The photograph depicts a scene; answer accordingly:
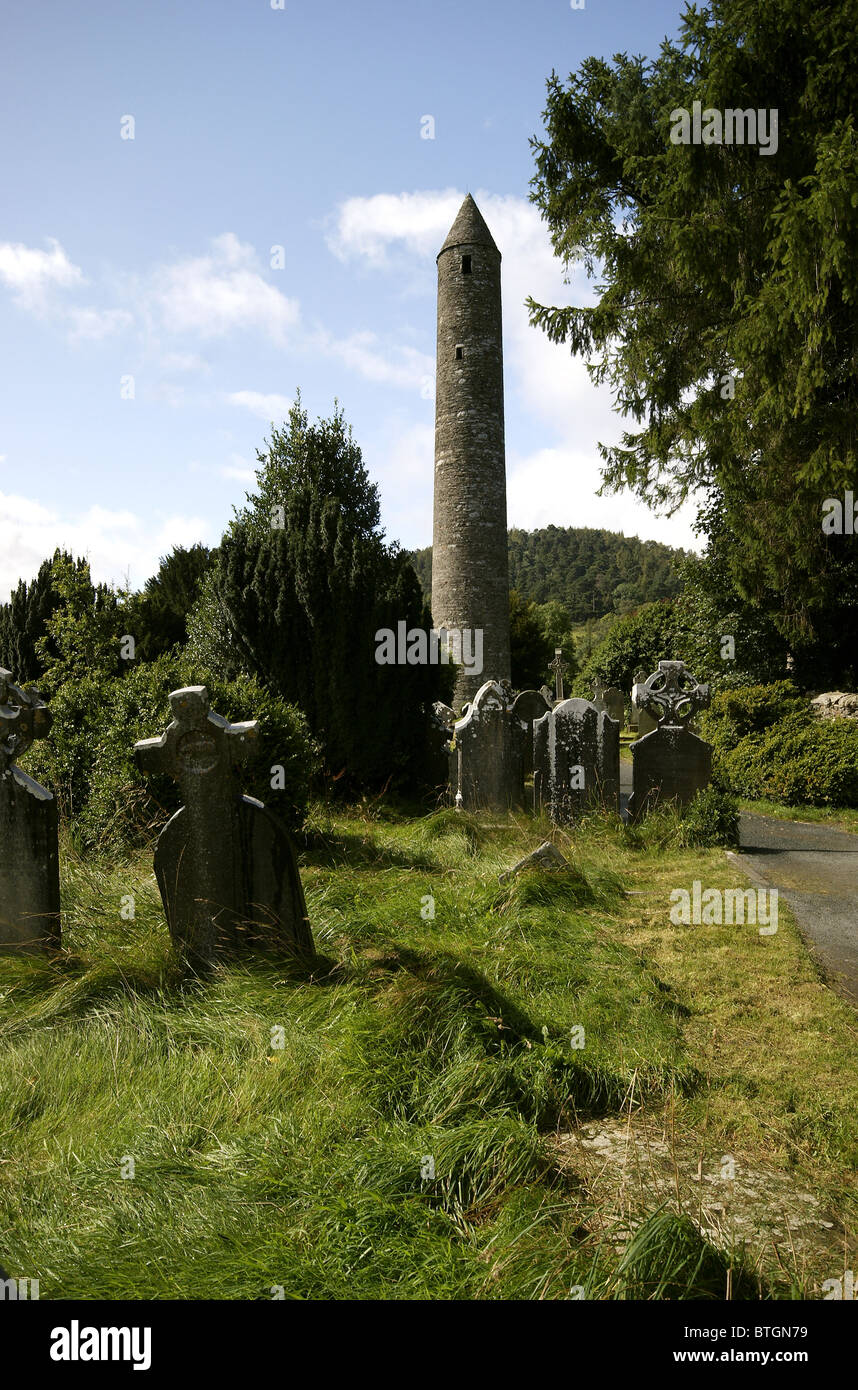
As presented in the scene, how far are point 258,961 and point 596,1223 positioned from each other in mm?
2019

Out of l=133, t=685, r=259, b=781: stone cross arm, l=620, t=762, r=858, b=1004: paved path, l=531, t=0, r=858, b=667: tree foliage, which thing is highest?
l=531, t=0, r=858, b=667: tree foliage

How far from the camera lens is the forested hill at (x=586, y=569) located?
83375 millimetres

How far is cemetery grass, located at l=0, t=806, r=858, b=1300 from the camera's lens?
1.95 meters

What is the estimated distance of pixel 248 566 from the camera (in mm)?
10367

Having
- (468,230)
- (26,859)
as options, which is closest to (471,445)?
(468,230)

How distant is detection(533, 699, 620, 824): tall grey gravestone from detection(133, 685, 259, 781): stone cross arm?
5.41 meters

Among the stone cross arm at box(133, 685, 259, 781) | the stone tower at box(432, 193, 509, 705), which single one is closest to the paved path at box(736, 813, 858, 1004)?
the stone cross arm at box(133, 685, 259, 781)

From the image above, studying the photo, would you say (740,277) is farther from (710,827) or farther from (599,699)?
(710,827)

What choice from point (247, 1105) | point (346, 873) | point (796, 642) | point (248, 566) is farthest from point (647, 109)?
point (247, 1105)

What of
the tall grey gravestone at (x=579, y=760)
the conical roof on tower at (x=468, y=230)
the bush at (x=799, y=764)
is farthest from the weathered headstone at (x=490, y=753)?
the conical roof on tower at (x=468, y=230)

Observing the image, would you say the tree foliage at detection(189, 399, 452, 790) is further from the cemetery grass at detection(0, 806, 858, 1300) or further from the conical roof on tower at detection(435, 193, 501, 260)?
the conical roof on tower at detection(435, 193, 501, 260)

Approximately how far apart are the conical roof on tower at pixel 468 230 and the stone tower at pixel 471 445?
25mm

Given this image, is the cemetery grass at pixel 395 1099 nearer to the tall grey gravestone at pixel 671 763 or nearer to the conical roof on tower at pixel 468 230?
the tall grey gravestone at pixel 671 763
